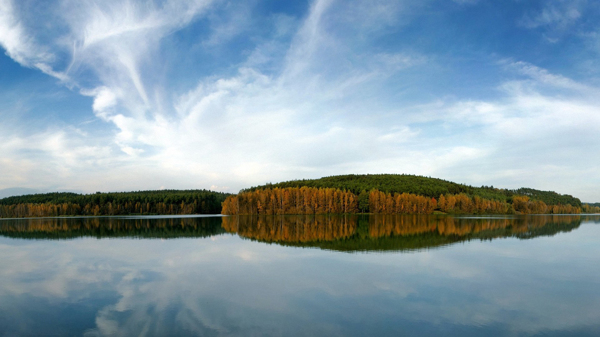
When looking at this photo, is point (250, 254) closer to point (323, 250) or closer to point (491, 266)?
point (323, 250)

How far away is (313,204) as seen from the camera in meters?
120

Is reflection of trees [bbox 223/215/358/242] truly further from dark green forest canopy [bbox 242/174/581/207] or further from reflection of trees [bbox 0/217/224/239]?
dark green forest canopy [bbox 242/174/581/207]

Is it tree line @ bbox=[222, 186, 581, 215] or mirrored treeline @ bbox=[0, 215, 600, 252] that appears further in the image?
tree line @ bbox=[222, 186, 581, 215]

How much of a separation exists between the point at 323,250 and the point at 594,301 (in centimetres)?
1509

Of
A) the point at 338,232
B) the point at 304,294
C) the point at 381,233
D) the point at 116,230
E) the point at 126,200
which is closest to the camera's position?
the point at 304,294

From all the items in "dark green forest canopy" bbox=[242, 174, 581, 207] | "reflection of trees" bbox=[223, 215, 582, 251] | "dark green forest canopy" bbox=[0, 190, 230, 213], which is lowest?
"reflection of trees" bbox=[223, 215, 582, 251]

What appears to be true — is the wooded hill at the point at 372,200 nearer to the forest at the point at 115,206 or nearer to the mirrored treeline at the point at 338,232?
the forest at the point at 115,206

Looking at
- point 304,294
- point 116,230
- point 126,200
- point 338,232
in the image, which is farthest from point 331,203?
point 304,294

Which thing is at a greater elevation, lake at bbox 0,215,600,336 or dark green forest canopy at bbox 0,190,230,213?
dark green forest canopy at bbox 0,190,230,213

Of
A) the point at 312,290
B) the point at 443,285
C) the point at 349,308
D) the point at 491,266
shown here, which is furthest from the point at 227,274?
the point at 491,266

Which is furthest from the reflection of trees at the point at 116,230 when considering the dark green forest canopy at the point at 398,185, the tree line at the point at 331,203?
the dark green forest canopy at the point at 398,185

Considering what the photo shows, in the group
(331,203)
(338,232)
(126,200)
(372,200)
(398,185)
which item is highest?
(398,185)

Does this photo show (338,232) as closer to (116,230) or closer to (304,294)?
(304,294)

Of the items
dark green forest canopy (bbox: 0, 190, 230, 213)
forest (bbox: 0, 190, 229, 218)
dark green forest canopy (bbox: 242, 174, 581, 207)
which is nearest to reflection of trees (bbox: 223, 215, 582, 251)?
dark green forest canopy (bbox: 242, 174, 581, 207)
